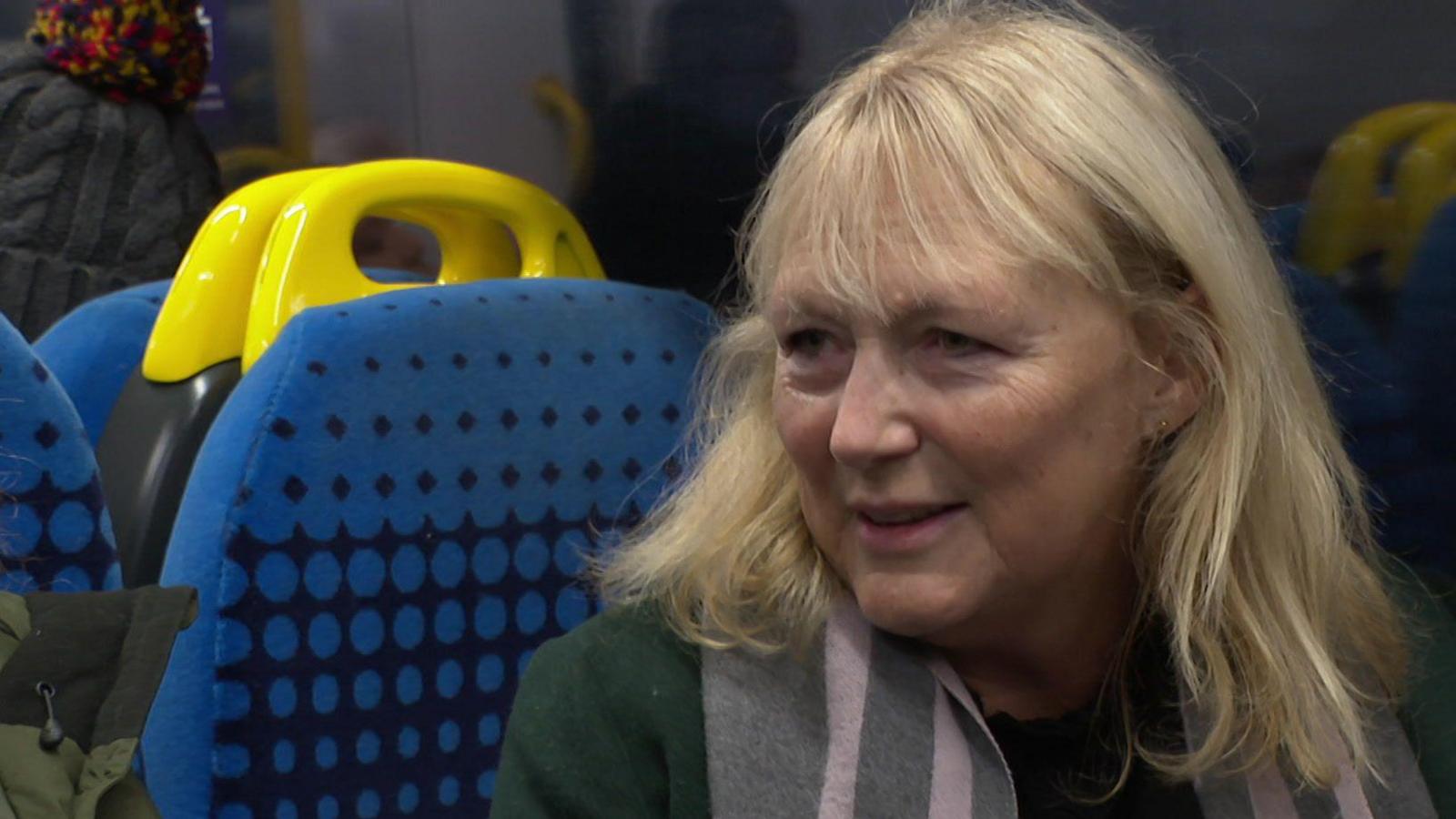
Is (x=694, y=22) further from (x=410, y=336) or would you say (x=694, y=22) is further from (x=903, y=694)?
(x=903, y=694)

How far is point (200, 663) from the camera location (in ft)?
4.23

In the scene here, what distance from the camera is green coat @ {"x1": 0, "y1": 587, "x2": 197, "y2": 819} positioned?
98 cm

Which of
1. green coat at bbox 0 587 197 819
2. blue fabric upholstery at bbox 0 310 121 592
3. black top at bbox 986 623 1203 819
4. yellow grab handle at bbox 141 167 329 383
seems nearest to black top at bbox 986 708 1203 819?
black top at bbox 986 623 1203 819

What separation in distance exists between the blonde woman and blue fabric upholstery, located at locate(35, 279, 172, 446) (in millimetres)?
838

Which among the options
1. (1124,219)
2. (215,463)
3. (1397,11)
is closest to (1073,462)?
(1124,219)

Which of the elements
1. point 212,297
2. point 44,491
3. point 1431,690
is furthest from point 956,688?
point 212,297

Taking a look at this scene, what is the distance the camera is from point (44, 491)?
4.06 ft

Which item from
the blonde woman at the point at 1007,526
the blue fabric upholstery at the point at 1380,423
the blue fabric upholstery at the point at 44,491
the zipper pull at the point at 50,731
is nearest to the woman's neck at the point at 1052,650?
the blonde woman at the point at 1007,526

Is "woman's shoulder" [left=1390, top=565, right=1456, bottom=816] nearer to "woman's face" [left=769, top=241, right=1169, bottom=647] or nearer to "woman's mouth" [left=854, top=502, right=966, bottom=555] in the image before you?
"woman's face" [left=769, top=241, right=1169, bottom=647]

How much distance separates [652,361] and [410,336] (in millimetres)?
259

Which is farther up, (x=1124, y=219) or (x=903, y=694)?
(x=1124, y=219)

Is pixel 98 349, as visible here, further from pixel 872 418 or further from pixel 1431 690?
pixel 1431 690

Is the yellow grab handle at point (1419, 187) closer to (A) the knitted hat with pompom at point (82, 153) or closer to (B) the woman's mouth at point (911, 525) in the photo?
(B) the woman's mouth at point (911, 525)

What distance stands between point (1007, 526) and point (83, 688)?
62cm
